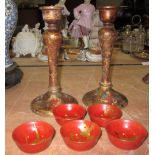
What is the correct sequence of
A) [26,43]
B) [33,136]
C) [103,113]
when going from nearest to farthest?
Answer: [33,136], [103,113], [26,43]

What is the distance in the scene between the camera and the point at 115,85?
1.13m

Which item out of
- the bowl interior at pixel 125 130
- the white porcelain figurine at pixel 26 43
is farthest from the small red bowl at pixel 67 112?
the white porcelain figurine at pixel 26 43

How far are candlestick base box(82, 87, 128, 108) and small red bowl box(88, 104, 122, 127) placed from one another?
8 cm

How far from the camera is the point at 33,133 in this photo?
682mm

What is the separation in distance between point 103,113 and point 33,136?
0.73 feet

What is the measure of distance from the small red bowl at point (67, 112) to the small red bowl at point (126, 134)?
107 millimetres

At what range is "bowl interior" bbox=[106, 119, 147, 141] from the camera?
68 centimetres

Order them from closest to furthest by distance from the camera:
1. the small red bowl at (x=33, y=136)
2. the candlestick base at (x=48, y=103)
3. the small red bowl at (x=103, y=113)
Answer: the small red bowl at (x=33, y=136), the small red bowl at (x=103, y=113), the candlestick base at (x=48, y=103)

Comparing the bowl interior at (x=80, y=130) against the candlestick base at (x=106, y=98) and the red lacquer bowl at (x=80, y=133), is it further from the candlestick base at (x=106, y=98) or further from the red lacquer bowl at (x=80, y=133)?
the candlestick base at (x=106, y=98)

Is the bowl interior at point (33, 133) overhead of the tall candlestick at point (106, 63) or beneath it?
beneath

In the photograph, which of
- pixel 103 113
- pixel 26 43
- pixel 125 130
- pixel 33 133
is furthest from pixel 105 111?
pixel 26 43

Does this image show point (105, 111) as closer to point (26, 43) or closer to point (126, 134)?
point (126, 134)

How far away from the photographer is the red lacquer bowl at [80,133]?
0.64m

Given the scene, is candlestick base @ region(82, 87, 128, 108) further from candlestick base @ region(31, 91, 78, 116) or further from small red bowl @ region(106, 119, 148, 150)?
small red bowl @ region(106, 119, 148, 150)
